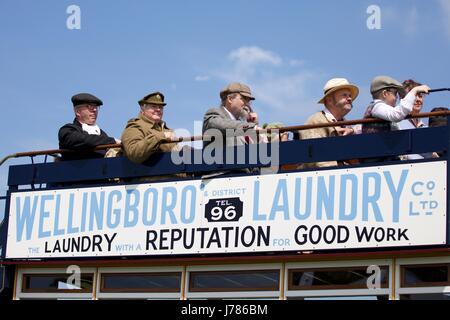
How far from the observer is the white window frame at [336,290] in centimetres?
834

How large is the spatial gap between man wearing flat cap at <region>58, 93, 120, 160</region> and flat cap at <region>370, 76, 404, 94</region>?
3179 millimetres

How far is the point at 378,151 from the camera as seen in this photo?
8.52 metres

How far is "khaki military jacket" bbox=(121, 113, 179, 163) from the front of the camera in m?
9.70

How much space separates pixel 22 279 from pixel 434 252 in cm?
479

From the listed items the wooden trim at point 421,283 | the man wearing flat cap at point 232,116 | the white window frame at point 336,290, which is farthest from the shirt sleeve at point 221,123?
the wooden trim at point 421,283

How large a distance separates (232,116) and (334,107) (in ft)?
3.50

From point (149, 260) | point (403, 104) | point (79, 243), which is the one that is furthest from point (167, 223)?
point (403, 104)

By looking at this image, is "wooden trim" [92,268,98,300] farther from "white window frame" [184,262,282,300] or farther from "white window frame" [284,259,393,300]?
"white window frame" [284,259,393,300]

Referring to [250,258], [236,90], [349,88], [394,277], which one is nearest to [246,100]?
[236,90]

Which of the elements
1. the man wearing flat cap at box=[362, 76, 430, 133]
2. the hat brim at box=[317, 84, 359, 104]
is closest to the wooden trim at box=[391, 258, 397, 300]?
the man wearing flat cap at box=[362, 76, 430, 133]

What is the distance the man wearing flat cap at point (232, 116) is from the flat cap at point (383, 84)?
124 centimetres

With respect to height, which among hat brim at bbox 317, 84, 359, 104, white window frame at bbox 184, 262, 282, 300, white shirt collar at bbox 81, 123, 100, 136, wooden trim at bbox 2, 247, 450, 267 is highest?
hat brim at bbox 317, 84, 359, 104

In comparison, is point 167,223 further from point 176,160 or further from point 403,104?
point 403,104

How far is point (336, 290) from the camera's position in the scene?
334 inches
